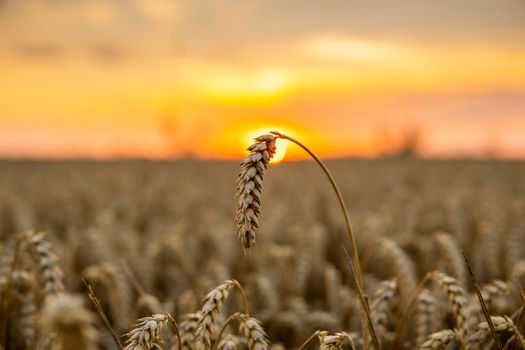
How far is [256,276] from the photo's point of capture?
4.35 meters

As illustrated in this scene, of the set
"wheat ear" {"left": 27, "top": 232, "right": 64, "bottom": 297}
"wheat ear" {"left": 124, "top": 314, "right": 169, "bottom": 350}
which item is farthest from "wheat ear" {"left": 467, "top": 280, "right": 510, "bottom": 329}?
"wheat ear" {"left": 27, "top": 232, "right": 64, "bottom": 297}

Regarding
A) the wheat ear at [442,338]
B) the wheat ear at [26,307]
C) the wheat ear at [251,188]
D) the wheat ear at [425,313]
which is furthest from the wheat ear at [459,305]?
the wheat ear at [26,307]

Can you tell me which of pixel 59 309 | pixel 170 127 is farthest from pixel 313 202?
pixel 170 127

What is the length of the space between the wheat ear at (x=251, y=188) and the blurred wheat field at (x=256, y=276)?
27cm

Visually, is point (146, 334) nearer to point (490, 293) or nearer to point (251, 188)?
point (251, 188)

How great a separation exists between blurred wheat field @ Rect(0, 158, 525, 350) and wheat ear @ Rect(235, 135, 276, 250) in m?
0.27

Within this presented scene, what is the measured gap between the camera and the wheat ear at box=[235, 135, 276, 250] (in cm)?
151

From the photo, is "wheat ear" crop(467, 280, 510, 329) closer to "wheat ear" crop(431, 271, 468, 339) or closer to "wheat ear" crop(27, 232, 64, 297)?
"wheat ear" crop(431, 271, 468, 339)

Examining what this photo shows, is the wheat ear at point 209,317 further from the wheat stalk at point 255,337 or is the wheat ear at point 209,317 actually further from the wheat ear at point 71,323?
the wheat ear at point 71,323

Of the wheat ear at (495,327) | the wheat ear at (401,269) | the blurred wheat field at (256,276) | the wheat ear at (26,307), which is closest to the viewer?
the wheat ear at (495,327)

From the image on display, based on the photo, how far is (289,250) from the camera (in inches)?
181

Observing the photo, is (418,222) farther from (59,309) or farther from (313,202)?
(59,309)

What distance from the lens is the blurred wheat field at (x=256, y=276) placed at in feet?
6.55

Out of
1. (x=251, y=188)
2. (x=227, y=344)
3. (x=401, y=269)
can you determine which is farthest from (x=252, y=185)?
(x=401, y=269)
